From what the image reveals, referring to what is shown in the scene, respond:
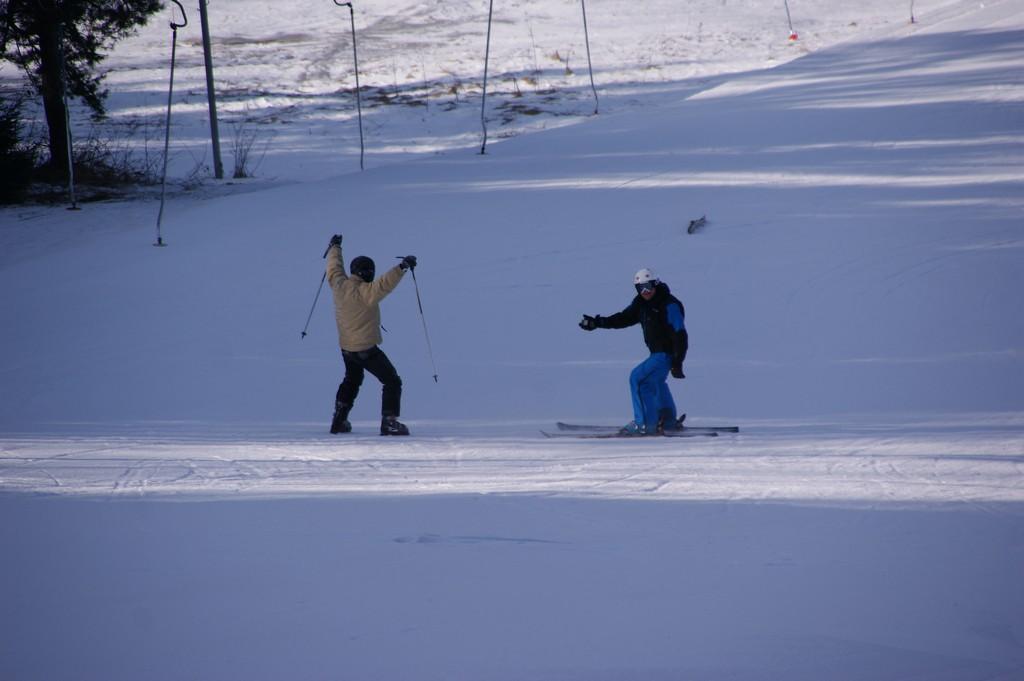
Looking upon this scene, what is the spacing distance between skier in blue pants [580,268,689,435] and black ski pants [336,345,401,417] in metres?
1.70

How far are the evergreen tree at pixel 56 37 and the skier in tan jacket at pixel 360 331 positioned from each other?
51.2ft

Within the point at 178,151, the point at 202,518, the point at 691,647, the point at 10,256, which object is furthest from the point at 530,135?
the point at 691,647

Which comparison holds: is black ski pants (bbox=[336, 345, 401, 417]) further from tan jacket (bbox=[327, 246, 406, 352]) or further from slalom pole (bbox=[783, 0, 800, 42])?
slalom pole (bbox=[783, 0, 800, 42])

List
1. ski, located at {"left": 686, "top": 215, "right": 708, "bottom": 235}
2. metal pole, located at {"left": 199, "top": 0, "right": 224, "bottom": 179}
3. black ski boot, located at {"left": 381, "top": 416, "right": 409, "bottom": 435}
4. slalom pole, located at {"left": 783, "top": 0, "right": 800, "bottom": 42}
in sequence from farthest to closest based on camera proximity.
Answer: slalom pole, located at {"left": 783, "top": 0, "right": 800, "bottom": 42} → metal pole, located at {"left": 199, "top": 0, "right": 224, "bottom": 179} → ski, located at {"left": 686, "top": 215, "right": 708, "bottom": 235} → black ski boot, located at {"left": 381, "top": 416, "right": 409, "bottom": 435}

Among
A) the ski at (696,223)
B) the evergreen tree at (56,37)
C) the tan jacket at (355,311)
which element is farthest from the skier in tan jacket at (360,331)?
the evergreen tree at (56,37)

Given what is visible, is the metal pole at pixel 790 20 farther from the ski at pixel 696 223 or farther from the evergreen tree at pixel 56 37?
the evergreen tree at pixel 56 37

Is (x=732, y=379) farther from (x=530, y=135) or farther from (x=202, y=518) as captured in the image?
(x=530, y=135)

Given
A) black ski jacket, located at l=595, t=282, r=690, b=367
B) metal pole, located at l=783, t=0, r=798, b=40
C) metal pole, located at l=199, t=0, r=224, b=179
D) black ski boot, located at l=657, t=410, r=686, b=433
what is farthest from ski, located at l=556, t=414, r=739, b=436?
metal pole, located at l=783, t=0, r=798, b=40

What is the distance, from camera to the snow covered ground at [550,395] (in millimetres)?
3973

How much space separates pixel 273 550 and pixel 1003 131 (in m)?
17.5

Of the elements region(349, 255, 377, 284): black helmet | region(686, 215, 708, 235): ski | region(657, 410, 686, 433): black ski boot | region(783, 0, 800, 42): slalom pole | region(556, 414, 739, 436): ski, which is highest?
region(783, 0, 800, 42): slalom pole

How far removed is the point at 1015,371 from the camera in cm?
985

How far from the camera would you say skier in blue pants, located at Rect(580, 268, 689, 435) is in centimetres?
816

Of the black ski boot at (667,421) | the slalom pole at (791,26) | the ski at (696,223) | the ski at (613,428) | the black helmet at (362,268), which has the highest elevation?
the slalom pole at (791,26)
